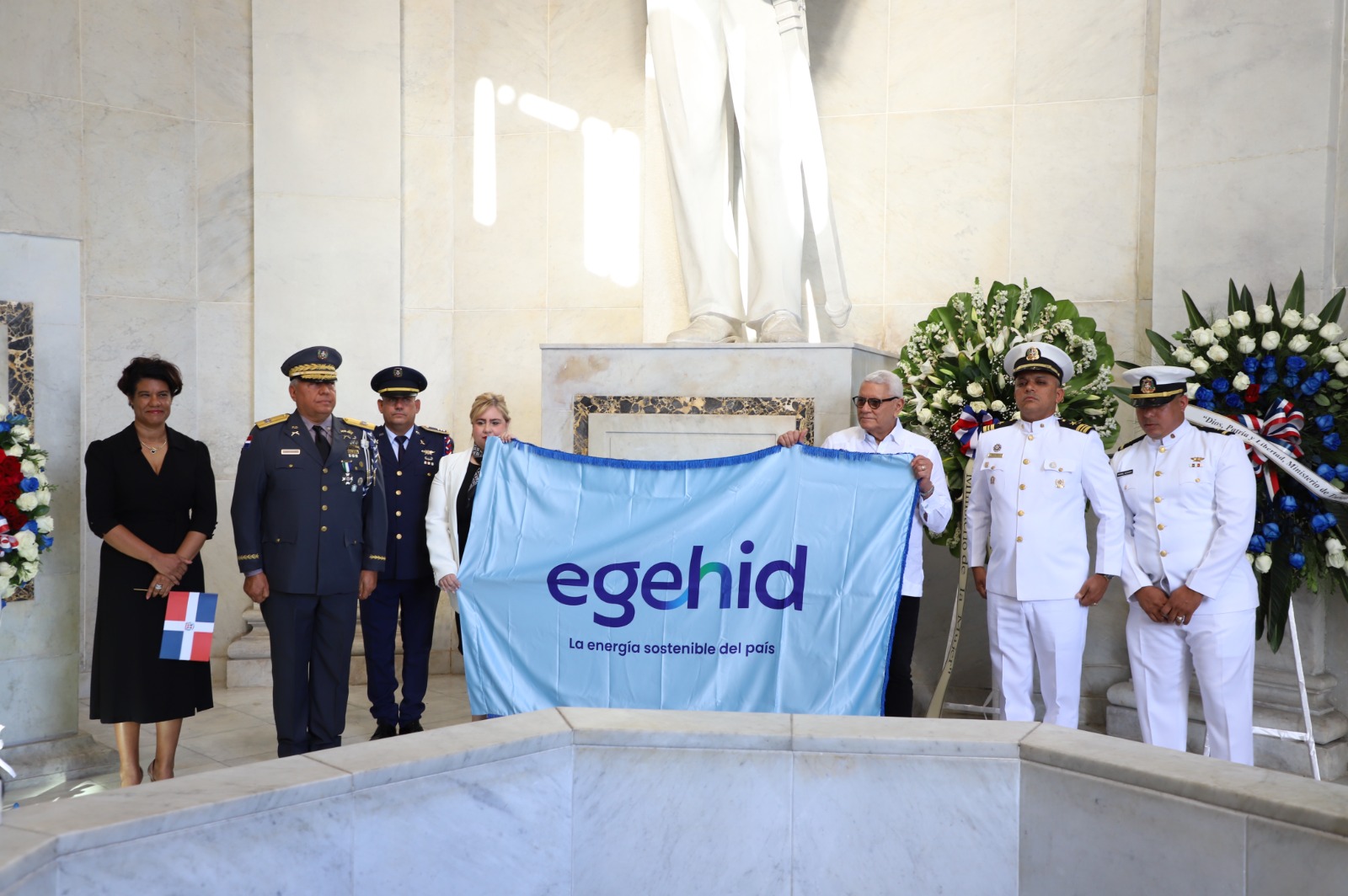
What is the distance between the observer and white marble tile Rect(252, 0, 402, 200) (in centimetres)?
669

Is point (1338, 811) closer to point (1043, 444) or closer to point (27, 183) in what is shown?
point (1043, 444)

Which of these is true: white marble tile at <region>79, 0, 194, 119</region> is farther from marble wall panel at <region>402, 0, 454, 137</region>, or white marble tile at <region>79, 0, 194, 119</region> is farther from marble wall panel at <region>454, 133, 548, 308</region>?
marble wall panel at <region>454, 133, 548, 308</region>

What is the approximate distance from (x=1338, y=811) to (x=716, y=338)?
372 centimetres

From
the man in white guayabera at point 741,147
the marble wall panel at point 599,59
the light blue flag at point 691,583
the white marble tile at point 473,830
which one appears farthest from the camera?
the marble wall panel at point 599,59

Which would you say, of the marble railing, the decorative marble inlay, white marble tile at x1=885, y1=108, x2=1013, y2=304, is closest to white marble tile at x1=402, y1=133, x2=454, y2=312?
the decorative marble inlay

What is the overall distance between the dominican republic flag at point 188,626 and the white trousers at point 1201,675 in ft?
10.9

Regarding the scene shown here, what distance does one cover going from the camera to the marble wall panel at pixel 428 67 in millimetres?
6879

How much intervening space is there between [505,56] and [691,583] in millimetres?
4128

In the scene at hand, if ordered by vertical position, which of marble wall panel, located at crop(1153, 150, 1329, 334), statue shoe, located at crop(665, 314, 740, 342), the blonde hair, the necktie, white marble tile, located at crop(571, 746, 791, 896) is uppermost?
marble wall panel, located at crop(1153, 150, 1329, 334)

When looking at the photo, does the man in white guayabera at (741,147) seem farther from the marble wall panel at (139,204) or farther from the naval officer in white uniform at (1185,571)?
the marble wall panel at (139,204)

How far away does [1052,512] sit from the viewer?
4262 mm

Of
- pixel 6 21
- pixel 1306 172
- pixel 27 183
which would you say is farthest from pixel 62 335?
pixel 1306 172

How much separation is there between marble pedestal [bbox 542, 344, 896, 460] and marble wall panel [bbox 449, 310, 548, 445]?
5.13ft

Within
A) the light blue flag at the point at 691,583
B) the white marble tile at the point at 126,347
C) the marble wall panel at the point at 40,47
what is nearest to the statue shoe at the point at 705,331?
the light blue flag at the point at 691,583
